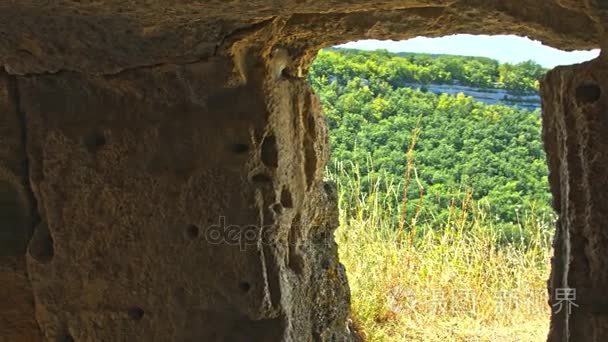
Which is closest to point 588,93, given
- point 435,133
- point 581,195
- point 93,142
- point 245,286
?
point 581,195

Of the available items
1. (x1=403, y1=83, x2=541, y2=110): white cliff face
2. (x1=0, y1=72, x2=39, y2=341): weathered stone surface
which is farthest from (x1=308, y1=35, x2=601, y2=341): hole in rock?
(x1=0, y1=72, x2=39, y2=341): weathered stone surface

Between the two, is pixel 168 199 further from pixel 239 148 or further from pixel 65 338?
pixel 65 338

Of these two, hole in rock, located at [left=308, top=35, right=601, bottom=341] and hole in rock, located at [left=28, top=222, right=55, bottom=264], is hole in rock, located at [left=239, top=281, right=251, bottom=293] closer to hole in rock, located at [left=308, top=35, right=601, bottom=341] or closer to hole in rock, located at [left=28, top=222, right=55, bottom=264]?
hole in rock, located at [left=28, top=222, right=55, bottom=264]

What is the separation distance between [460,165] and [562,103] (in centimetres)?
234

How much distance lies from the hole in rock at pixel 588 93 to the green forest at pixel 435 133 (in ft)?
7.18

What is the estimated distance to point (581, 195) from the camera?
1392 mm

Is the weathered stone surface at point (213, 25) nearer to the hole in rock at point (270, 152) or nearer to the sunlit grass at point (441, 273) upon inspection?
the hole in rock at point (270, 152)

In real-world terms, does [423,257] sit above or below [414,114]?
below

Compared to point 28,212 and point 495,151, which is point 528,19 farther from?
point 495,151

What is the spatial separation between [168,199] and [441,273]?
2432mm

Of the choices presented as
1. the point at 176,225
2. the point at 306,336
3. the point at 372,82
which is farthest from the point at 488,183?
the point at 176,225

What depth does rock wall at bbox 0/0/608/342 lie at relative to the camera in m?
1.49

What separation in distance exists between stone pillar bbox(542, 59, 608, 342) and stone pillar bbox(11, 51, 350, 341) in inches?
20.5

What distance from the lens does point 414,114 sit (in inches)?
164
